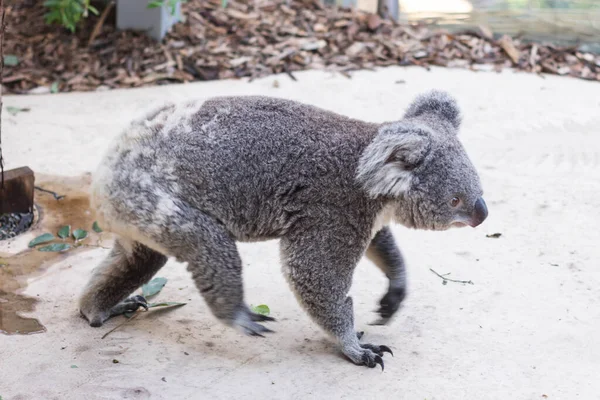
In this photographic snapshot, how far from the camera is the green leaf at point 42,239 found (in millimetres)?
4391

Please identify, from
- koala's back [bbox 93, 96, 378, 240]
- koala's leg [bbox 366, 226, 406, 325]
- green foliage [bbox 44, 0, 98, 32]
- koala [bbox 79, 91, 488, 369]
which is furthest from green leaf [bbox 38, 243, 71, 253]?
green foliage [bbox 44, 0, 98, 32]

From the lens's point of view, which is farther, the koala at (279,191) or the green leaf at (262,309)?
the green leaf at (262,309)

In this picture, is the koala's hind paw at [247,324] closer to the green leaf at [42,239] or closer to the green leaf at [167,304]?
the green leaf at [167,304]

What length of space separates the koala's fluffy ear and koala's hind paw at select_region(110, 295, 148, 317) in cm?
132

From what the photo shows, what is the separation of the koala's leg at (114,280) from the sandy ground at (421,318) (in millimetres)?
88

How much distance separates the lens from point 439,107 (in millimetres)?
3611

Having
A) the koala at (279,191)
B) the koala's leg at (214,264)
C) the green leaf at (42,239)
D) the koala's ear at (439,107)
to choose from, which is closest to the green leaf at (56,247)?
the green leaf at (42,239)

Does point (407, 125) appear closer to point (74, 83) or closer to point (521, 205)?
point (521, 205)

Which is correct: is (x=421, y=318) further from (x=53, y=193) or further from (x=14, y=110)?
(x=14, y=110)

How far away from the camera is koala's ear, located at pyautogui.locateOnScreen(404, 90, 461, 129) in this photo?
361cm

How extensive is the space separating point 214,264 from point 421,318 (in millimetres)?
1186

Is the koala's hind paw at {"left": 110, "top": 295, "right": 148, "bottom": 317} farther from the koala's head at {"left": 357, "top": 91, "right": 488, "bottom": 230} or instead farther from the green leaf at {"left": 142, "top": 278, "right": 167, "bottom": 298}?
the koala's head at {"left": 357, "top": 91, "right": 488, "bottom": 230}

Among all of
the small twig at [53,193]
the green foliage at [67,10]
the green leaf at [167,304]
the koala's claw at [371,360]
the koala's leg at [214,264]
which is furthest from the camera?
the green foliage at [67,10]

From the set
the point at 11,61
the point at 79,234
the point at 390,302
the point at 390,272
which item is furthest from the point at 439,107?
the point at 11,61
